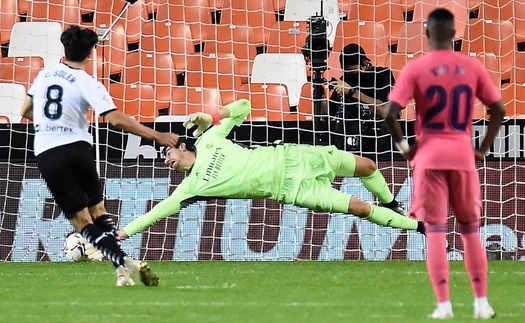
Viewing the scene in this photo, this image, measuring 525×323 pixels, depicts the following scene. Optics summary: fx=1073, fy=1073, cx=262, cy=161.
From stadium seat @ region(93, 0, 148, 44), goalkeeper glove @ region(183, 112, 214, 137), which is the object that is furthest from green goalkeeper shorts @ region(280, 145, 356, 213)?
stadium seat @ region(93, 0, 148, 44)

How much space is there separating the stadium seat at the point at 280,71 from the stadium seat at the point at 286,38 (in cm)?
50

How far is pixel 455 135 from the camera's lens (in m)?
5.18

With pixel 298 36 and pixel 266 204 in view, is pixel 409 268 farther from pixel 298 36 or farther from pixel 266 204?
pixel 298 36

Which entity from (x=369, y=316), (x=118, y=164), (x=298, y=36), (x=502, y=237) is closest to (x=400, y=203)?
(x=502, y=237)

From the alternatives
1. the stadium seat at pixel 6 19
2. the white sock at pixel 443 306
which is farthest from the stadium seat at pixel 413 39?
the white sock at pixel 443 306

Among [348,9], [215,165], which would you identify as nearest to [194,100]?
[348,9]

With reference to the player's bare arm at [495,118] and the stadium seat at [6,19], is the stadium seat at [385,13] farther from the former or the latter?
the player's bare arm at [495,118]

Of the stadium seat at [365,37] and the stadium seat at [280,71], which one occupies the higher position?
the stadium seat at [365,37]

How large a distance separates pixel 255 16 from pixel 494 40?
282 centimetres

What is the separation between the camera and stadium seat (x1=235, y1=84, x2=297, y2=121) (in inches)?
446

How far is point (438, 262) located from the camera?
515 centimetres

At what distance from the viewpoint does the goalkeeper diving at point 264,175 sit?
335 inches

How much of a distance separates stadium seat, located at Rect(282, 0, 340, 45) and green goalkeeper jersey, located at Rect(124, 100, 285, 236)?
14.3 ft

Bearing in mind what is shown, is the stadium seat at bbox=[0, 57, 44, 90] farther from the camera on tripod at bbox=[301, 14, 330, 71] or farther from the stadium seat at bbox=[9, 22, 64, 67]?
the camera on tripod at bbox=[301, 14, 330, 71]
